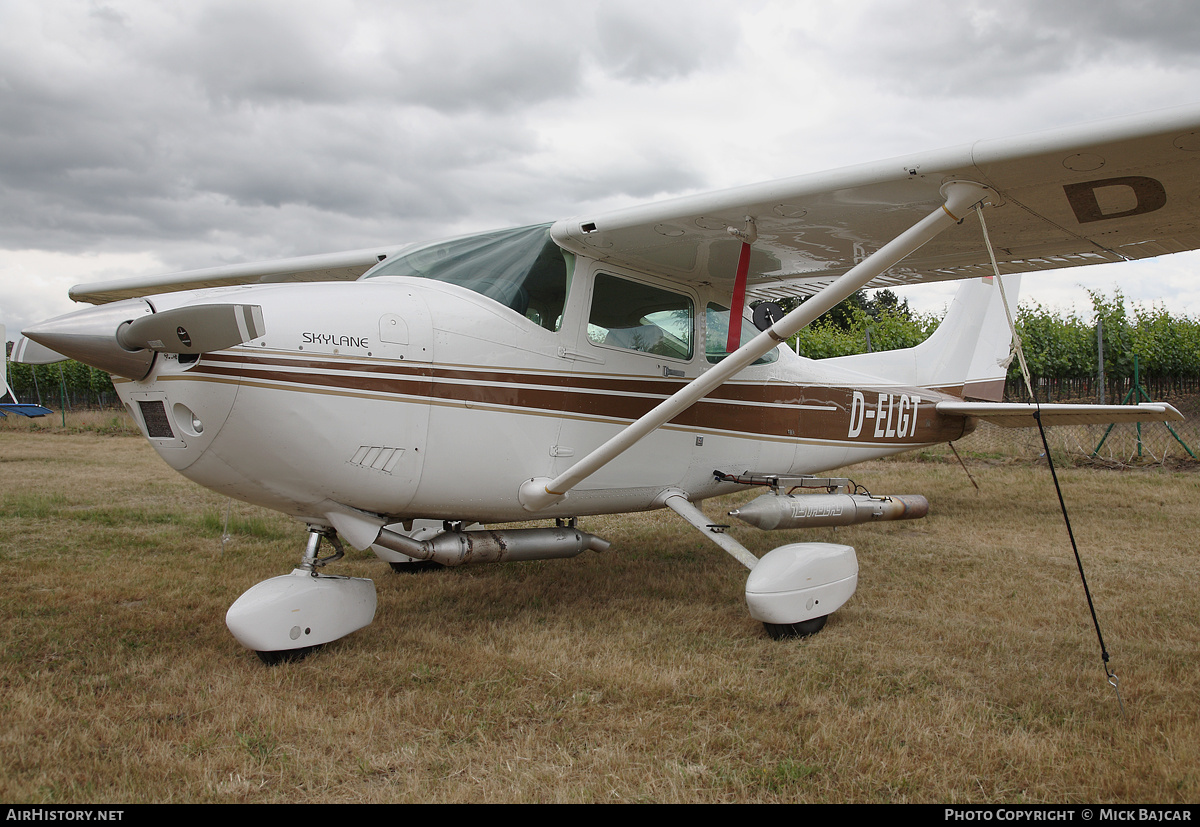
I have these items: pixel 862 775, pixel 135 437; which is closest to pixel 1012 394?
pixel 862 775

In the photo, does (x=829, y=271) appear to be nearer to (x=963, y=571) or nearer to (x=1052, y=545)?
(x=963, y=571)

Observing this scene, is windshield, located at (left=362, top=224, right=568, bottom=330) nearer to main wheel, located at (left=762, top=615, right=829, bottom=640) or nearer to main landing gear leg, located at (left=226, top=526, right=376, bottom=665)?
main landing gear leg, located at (left=226, top=526, right=376, bottom=665)

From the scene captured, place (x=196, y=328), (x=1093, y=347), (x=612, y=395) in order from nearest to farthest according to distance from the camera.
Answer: (x=196, y=328), (x=612, y=395), (x=1093, y=347)

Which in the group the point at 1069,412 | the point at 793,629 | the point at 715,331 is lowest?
the point at 793,629

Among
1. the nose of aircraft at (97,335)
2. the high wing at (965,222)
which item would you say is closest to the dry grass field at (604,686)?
the nose of aircraft at (97,335)

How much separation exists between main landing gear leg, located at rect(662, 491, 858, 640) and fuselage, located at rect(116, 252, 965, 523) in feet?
3.32

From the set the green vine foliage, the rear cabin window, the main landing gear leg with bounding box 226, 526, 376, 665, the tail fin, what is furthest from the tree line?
→ the main landing gear leg with bounding box 226, 526, 376, 665

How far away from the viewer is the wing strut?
357 cm

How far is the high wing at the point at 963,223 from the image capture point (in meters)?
3.25

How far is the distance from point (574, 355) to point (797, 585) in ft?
5.99

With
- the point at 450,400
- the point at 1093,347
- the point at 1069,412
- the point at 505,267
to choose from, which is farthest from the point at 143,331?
the point at 1093,347

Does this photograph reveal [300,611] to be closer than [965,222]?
Yes

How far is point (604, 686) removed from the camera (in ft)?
11.1

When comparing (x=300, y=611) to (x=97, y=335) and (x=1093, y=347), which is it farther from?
(x=1093, y=347)
